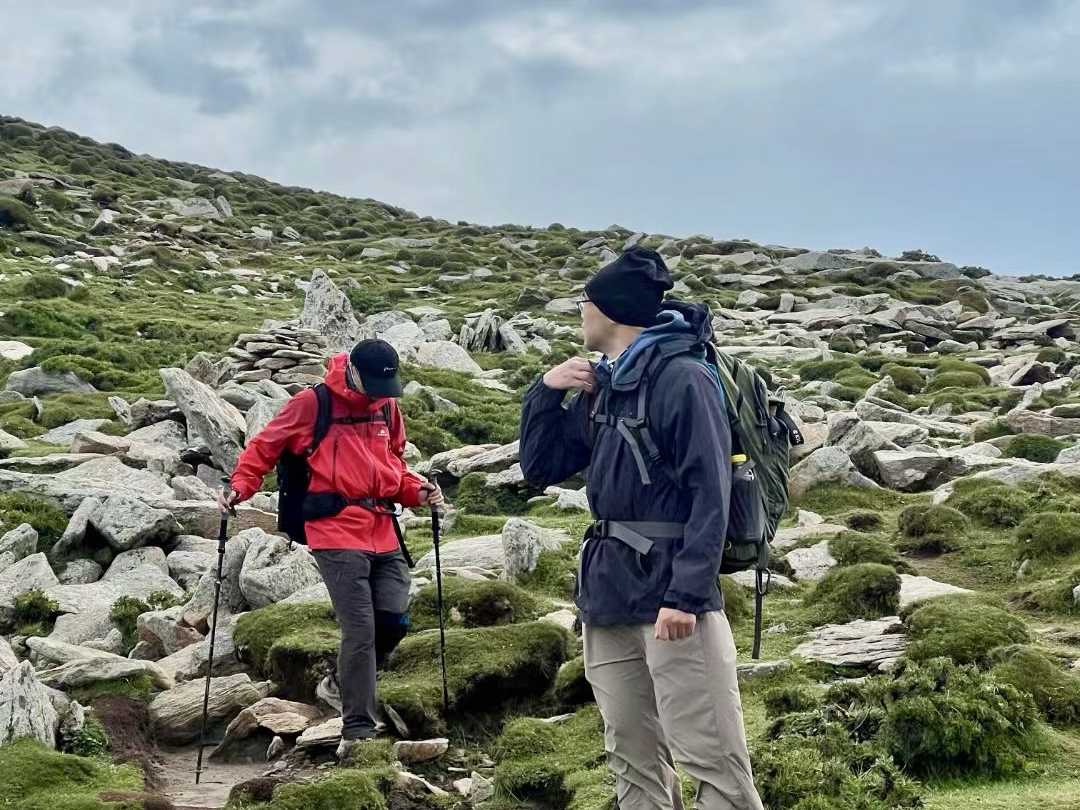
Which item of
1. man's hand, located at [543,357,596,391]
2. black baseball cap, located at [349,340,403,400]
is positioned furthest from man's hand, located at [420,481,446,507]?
man's hand, located at [543,357,596,391]

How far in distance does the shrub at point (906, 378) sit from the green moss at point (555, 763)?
3113 cm

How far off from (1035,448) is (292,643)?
17574 millimetres

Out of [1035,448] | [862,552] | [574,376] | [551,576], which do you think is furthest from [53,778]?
[1035,448]

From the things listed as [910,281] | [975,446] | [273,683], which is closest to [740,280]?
[910,281]

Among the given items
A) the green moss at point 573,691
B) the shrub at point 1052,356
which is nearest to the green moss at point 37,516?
the green moss at point 573,691

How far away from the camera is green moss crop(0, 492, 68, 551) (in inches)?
643

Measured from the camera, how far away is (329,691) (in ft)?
34.0

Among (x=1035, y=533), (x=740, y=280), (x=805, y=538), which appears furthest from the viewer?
(x=740, y=280)

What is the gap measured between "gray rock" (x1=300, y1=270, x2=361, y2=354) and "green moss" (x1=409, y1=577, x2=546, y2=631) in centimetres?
2576

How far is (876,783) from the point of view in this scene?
21.9ft

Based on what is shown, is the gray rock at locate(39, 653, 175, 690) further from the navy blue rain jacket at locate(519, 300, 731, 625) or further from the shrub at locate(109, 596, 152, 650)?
the navy blue rain jacket at locate(519, 300, 731, 625)

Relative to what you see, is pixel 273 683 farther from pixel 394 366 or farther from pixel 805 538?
pixel 805 538

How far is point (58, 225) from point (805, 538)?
67.2 meters

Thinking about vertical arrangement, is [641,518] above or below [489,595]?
above
